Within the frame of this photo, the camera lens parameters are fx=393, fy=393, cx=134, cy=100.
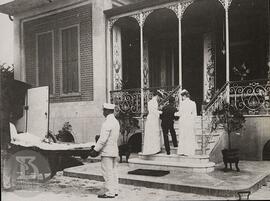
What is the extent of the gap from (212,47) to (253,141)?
4.24 m

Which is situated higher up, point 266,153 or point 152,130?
point 152,130

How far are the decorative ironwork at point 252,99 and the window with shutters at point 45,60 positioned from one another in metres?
7.32

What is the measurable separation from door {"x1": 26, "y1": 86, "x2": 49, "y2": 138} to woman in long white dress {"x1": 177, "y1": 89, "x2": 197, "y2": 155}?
3.45 metres

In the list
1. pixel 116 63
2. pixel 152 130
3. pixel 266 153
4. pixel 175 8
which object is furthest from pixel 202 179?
pixel 116 63

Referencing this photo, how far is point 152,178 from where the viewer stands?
8156mm

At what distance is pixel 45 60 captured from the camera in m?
15.8

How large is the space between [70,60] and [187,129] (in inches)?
265

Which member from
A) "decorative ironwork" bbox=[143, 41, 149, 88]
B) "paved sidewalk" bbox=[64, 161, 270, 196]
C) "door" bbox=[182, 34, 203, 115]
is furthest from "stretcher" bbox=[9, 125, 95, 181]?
"door" bbox=[182, 34, 203, 115]

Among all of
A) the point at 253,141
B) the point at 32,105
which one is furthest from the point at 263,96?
the point at 32,105

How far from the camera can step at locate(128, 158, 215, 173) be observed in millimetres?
8961

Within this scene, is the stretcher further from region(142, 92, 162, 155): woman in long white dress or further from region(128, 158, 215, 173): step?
region(142, 92, 162, 155): woman in long white dress

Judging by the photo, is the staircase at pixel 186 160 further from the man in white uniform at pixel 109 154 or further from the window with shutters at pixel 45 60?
the window with shutters at pixel 45 60

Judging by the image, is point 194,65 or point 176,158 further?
point 194,65

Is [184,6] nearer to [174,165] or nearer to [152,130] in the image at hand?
[152,130]
